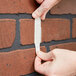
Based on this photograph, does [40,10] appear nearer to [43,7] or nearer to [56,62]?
[43,7]

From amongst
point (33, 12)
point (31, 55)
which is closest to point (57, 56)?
point (31, 55)

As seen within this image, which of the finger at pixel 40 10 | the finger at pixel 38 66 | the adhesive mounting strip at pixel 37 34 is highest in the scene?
the finger at pixel 40 10

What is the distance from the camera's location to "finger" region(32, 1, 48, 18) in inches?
30.0

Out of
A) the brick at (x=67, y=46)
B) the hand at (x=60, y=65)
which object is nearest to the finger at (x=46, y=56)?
the hand at (x=60, y=65)

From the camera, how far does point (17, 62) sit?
76 cm

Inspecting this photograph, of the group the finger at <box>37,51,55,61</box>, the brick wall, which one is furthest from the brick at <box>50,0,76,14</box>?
the finger at <box>37,51,55,61</box>

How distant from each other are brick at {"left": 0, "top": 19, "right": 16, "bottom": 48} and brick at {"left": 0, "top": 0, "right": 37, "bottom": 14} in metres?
0.05

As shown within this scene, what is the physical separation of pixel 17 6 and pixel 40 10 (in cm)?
11

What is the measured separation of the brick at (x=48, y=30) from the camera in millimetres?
774

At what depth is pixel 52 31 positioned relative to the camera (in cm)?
89

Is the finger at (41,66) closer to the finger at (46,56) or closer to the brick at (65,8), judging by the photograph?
the finger at (46,56)

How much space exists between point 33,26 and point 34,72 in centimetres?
24

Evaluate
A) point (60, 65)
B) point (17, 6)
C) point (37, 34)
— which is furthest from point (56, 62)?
point (17, 6)

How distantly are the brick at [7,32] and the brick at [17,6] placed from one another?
47 mm
